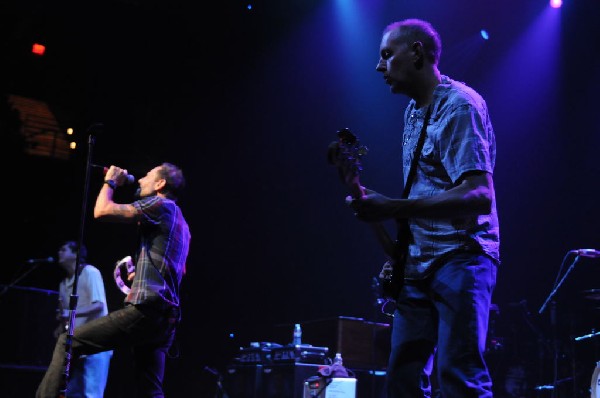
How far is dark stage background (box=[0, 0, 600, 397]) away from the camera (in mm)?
10102

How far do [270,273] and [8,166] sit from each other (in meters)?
5.47

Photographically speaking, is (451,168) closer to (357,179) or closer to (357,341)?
(357,179)

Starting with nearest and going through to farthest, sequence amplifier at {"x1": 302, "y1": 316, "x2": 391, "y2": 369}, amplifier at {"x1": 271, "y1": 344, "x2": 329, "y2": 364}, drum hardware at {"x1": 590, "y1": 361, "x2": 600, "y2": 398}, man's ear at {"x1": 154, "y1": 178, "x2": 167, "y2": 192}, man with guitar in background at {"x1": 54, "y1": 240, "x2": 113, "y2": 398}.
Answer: man's ear at {"x1": 154, "y1": 178, "x2": 167, "y2": 192} → drum hardware at {"x1": 590, "y1": 361, "x2": 600, "y2": 398} → man with guitar in background at {"x1": 54, "y1": 240, "x2": 113, "y2": 398} → amplifier at {"x1": 271, "y1": 344, "x2": 329, "y2": 364} → amplifier at {"x1": 302, "y1": 316, "x2": 391, "y2": 369}

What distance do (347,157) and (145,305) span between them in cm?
253

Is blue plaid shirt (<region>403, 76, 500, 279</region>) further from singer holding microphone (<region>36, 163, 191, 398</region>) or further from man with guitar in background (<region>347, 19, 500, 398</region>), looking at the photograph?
A: singer holding microphone (<region>36, 163, 191, 398</region>)

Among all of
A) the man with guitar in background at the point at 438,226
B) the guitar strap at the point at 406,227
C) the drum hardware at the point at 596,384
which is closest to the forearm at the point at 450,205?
the man with guitar in background at the point at 438,226

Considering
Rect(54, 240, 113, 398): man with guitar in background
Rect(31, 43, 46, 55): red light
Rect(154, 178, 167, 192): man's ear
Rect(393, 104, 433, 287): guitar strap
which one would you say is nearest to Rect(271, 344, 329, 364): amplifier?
Rect(54, 240, 113, 398): man with guitar in background

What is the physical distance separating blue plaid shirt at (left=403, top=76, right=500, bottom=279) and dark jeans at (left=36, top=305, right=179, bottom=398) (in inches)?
97.6

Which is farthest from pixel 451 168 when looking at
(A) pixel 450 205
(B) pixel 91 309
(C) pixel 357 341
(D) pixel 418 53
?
(C) pixel 357 341

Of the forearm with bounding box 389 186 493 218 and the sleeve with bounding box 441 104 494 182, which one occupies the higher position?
the sleeve with bounding box 441 104 494 182

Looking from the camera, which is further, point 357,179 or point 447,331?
point 357,179

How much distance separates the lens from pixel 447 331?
237cm

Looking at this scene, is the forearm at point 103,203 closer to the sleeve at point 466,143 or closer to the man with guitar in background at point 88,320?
the man with guitar in background at point 88,320

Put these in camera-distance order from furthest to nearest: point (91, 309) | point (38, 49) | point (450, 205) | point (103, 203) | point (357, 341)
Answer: point (38, 49)
point (357, 341)
point (91, 309)
point (103, 203)
point (450, 205)
